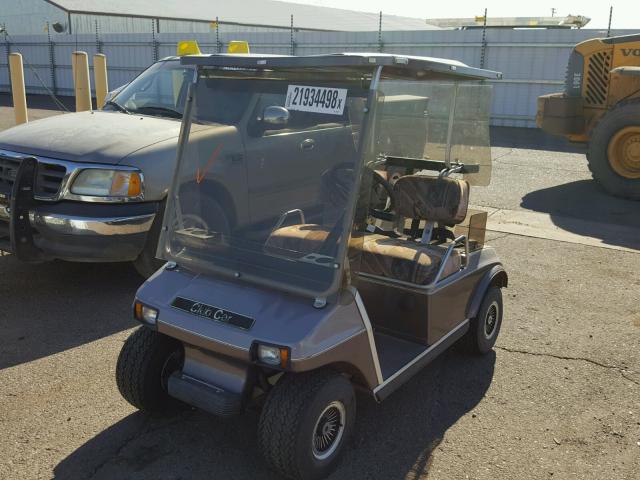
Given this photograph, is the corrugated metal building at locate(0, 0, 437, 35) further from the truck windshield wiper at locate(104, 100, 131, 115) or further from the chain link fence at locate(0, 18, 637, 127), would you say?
the truck windshield wiper at locate(104, 100, 131, 115)

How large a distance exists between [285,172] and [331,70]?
1.97ft

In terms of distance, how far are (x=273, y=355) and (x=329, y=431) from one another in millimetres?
569

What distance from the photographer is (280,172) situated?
3.32 meters

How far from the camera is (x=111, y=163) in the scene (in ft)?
16.1

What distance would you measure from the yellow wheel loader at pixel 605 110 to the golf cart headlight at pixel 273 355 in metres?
8.03

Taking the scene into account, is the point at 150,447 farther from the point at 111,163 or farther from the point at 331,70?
the point at 111,163

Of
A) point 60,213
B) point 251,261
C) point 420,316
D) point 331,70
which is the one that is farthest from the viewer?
point 60,213

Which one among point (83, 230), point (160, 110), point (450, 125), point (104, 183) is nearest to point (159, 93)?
point (160, 110)

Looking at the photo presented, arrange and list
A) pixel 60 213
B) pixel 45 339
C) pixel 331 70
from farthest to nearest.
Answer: pixel 60 213, pixel 45 339, pixel 331 70

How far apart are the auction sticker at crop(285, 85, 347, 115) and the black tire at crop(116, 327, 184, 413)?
55.4 inches

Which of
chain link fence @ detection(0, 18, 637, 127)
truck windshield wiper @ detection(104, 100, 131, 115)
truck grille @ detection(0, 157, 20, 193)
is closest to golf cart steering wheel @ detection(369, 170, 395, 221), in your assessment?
truck grille @ detection(0, 157, 20, 193)

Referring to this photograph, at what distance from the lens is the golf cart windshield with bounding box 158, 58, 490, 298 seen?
2965mm

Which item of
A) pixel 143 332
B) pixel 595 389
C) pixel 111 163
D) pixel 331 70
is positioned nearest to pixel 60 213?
pixel 111 163

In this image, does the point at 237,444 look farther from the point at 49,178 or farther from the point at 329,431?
the point at 49,178
